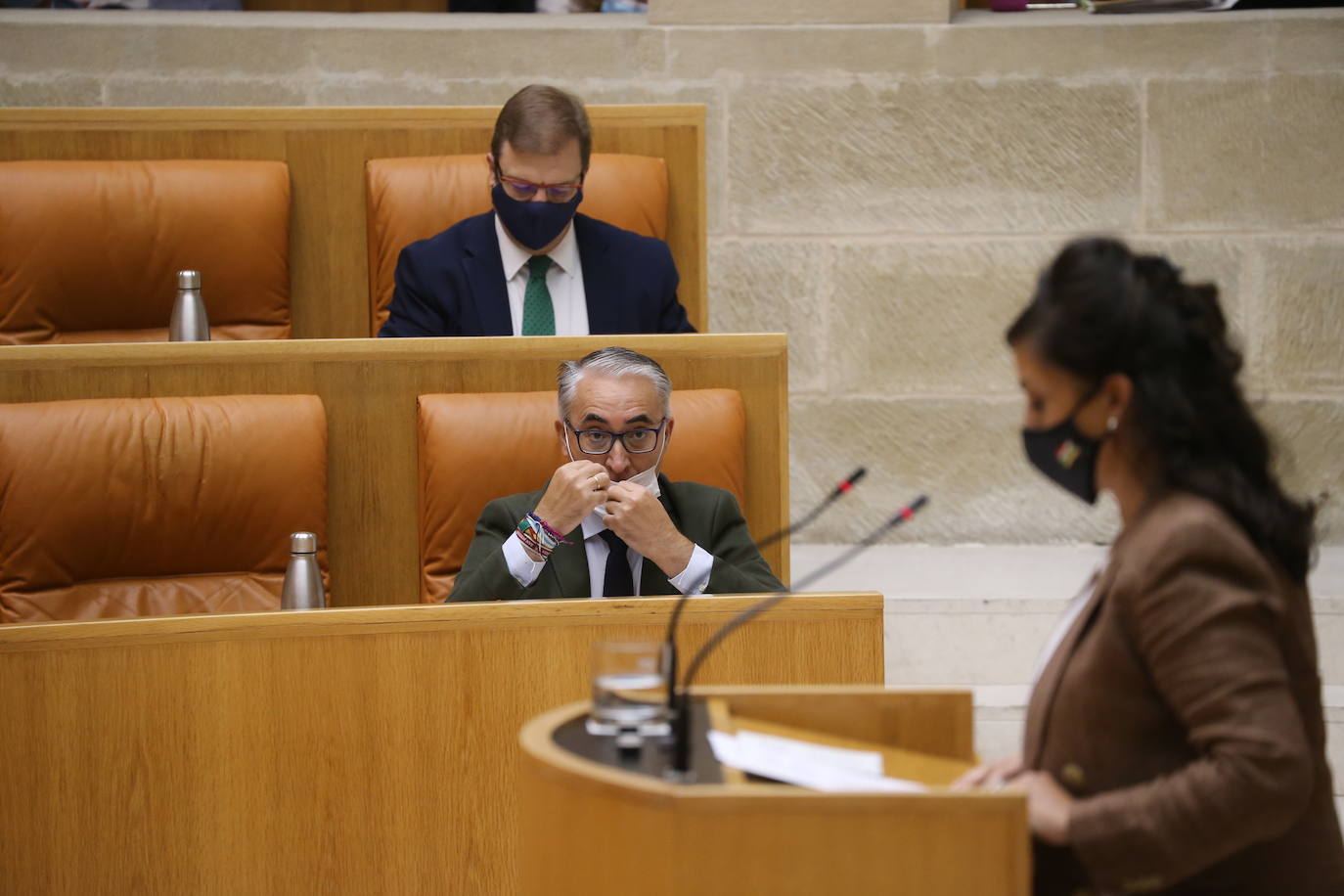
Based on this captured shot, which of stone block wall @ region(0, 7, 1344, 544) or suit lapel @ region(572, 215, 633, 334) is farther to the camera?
stone block wall @ region(0, 7, 1344, 544)

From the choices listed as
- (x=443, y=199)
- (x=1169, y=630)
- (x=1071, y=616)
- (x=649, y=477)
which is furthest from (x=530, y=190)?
(x=1169, y=630)

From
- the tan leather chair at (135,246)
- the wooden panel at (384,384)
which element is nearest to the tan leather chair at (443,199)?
the tan leather chair at (135,246)

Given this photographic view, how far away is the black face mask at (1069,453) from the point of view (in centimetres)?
103

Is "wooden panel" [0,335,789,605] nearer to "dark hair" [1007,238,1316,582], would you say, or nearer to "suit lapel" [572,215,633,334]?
"suit lapel" [572,215,633,334]

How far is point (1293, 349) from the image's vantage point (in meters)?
3.10

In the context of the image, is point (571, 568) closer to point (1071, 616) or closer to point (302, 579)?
point (302, 579)

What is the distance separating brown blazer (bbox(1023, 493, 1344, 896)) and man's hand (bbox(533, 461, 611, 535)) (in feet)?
2.84

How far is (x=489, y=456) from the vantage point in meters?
2.03

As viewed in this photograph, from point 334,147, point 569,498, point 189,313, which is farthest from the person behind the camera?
point 334,147

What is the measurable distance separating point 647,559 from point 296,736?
1.67 feet

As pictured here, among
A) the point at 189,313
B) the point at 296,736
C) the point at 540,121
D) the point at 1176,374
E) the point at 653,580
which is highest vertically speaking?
the point at 540,121

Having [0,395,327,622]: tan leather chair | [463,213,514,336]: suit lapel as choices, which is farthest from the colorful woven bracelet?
[463,213,514,336]: suit lapel

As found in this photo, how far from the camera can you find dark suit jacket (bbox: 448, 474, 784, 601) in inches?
71.9

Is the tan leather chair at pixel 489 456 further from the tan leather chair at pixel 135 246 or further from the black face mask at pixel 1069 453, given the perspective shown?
the black face mask at pixel 1069 453
